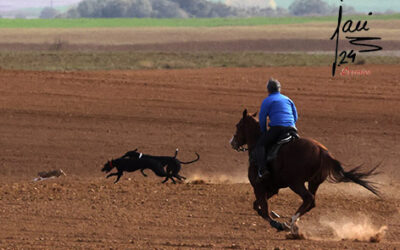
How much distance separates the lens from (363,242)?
1100 cm

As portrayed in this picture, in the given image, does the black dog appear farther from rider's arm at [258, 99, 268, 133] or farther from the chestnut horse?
the chestnut horse

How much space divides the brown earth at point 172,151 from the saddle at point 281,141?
4.14 feet

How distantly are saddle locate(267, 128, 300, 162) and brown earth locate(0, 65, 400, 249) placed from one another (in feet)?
4.14

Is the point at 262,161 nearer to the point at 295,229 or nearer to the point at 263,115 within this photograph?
the point at 263,115

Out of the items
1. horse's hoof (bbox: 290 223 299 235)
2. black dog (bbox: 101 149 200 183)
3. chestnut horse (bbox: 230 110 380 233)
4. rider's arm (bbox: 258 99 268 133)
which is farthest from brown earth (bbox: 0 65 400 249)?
rider's arm (bbox: 258 99 268 133)

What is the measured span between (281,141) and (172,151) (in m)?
10.9

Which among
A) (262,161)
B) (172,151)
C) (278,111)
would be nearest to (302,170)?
(262,161)

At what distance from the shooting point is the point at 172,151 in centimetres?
2186

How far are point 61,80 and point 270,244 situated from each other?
22577mm

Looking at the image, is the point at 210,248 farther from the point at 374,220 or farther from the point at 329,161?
the point at 374,220

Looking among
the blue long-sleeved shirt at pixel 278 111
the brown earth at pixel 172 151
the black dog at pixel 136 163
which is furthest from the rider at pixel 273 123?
the black dog at pixel 136 163

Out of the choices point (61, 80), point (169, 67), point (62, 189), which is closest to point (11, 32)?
point (169, 67)

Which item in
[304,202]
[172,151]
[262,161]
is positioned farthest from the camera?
[172,151]

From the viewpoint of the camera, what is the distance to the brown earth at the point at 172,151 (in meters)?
11.7
